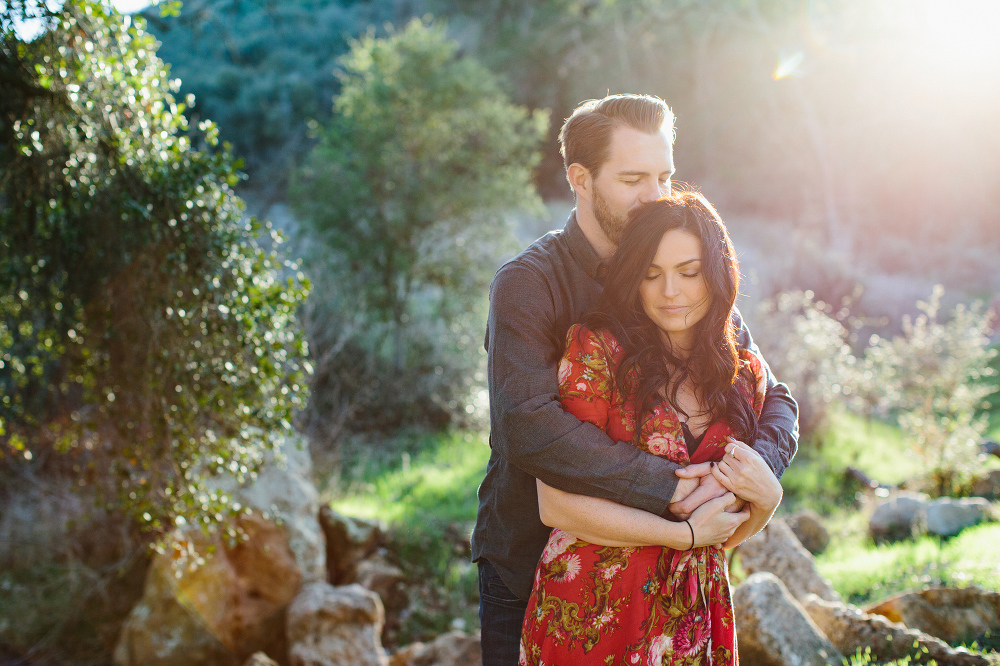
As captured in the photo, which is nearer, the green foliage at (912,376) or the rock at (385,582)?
the rock at (385,582)

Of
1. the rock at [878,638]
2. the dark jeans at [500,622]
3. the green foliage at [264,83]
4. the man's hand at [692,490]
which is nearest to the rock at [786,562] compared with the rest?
the rock at [878,638]

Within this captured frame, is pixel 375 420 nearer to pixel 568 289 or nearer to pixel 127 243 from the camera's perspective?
pixel 127 243

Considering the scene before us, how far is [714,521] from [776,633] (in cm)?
163

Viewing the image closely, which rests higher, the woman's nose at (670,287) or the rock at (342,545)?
the woman's nose at (670,287)

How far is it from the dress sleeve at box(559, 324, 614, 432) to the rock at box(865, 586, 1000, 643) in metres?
2.72

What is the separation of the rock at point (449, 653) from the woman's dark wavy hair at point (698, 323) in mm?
2786

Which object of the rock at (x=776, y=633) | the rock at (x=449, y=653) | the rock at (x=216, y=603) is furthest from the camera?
the rock at (x=216, y=603)

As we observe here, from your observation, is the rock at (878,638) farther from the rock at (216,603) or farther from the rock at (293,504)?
the rock at (216,603)

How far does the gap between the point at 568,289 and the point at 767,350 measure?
9194 mm

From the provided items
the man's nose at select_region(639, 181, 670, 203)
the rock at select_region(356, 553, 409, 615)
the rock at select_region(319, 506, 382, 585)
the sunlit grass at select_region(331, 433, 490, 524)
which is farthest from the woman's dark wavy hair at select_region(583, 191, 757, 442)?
the sunlit grass at select_region(331, 433, 490, 524)

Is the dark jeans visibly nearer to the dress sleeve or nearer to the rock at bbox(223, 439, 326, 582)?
the dress sleeve

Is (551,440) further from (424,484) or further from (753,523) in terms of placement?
(424,484)

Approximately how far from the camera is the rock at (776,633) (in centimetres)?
304

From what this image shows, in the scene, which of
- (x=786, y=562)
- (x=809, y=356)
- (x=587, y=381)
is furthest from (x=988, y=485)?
(x=587, y=381)
